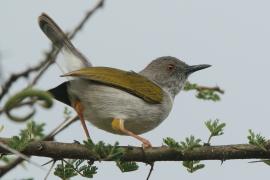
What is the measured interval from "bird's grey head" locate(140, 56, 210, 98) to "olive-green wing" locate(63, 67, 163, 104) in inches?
36.4

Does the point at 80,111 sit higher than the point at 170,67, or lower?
lower

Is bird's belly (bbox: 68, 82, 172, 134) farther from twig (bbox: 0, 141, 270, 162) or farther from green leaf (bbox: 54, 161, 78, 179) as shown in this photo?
green leaf (bbox: 54, 161, 78, 179)

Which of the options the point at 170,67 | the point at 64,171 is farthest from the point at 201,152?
the point at 170,67

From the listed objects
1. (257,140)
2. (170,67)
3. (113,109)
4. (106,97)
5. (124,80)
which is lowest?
(257,140)

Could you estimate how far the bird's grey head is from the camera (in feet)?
24.3

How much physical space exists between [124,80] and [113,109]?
68 centimetres

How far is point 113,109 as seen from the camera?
5.28 m

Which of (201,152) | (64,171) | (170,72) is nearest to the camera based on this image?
(64,171)

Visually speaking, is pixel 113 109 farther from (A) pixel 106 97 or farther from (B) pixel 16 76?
(B) pixel 16 76

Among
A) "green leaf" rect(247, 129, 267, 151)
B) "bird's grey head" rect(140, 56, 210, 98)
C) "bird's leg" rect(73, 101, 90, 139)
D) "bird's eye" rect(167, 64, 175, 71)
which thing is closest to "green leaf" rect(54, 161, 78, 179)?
"green leaf" rect(247, 129, 267, 151)

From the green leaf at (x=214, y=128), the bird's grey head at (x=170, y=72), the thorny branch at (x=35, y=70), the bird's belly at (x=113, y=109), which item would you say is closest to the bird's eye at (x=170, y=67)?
the bird's grey head at (x=170, y=72)

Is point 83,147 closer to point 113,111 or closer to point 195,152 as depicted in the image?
point 195,152

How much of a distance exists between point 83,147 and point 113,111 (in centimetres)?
199

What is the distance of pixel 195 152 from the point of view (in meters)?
3.28
